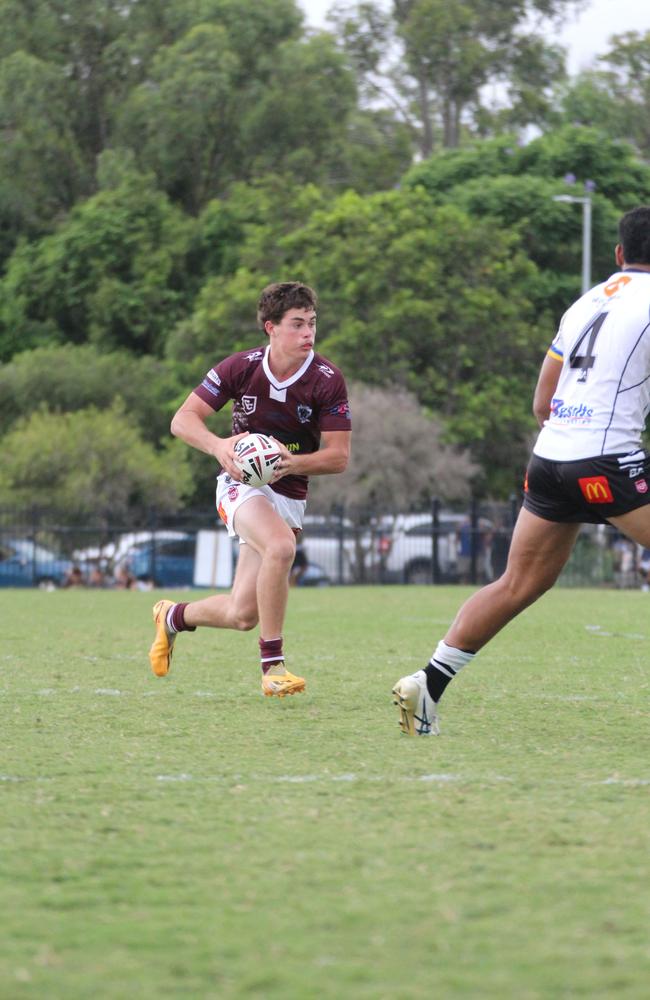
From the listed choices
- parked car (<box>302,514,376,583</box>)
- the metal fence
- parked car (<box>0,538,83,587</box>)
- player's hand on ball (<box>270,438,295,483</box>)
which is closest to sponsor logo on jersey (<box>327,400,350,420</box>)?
player's hand on ball (<box>270,438,295,483</box>)

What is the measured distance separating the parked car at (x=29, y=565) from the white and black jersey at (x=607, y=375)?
25678 millimetres

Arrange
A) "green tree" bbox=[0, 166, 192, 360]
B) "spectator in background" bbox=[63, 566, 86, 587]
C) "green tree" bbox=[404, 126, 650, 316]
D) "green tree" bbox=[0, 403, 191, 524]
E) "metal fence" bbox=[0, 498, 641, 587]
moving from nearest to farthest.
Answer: "spectator in background" bbox=[63, 566, 86, 587]
"metal fence" bbox=[0, 498, 641, 587]
"green tree" bbox=[0, 403, 191, 524]
"green tree" bbox=[404, 126, 650, 316]
"green tree" bbox=[0, 166, 192, 360]

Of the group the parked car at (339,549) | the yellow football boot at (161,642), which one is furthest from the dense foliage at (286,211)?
the yellow football boot at (161,642)

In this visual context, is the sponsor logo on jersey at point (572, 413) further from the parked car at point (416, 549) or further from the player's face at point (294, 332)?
the parked car at point (416, 549)

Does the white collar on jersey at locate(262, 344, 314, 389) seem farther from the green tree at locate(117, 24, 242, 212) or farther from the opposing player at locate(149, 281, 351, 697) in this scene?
the green tree at locate(117, 24, 242, 212)

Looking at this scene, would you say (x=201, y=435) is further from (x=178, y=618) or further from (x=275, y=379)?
(x=178, y=618)

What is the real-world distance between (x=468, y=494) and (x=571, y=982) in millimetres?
34524

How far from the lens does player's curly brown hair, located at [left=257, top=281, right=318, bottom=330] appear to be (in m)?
8.20

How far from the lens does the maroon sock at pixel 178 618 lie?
28.9ft

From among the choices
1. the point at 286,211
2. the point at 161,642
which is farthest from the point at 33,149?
the point at 161,642

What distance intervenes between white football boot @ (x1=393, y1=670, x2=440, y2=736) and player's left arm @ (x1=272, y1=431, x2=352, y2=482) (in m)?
1.81

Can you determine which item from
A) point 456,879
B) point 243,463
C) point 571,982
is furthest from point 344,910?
point 243,463

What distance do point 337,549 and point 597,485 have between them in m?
26.4

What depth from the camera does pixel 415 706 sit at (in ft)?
21.2
